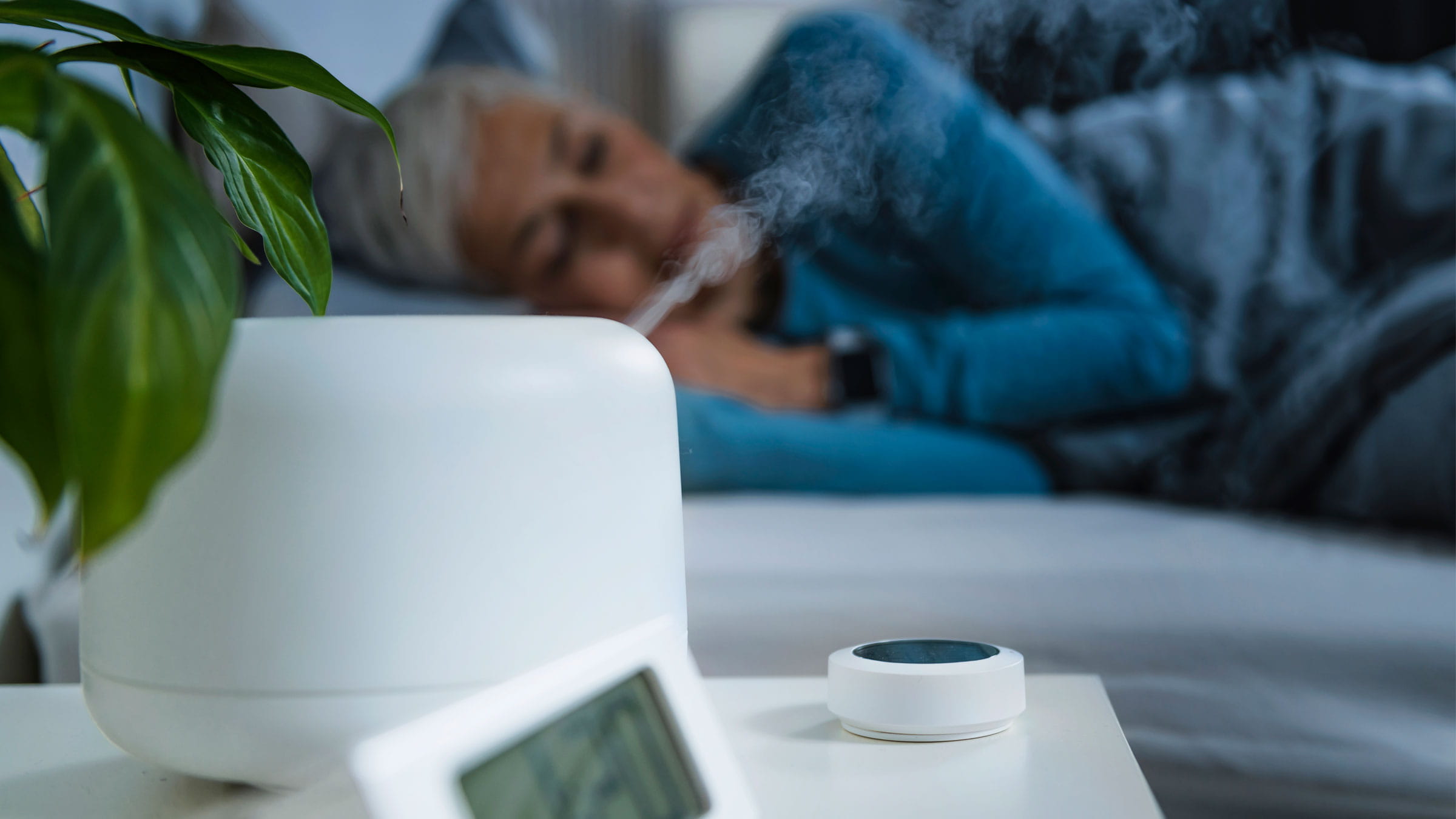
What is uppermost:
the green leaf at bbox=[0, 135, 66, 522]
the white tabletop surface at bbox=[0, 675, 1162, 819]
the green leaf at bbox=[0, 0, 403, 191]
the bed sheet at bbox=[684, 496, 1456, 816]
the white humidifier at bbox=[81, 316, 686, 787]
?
A: the green leaf at bbox=[0, 0, 403, 191]

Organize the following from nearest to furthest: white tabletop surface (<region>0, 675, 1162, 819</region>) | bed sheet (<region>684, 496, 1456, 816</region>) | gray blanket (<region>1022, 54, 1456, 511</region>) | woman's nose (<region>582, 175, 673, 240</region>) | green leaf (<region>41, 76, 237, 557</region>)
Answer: green leaf (<region>41, 76, 237, 557</region>), white tabletop surface (<region>0, 675, 1162, 819</region>), bed sheet (<region>684, 496, 1456, 816</region>), gray blanket (<region>1022, 54, 1456, 511</region>), woman's nose (<region>582, 175, 673, 240</region>)

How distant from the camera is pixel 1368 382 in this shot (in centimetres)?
105

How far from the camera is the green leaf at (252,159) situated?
0.34 metres

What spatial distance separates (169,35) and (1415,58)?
144 cm

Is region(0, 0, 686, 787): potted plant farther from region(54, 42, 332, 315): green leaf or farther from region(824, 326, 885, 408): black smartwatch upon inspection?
region(824, 326, 885, 408): black smartwatch

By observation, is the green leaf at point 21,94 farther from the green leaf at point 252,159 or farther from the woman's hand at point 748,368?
the woman's hand at point 748,368

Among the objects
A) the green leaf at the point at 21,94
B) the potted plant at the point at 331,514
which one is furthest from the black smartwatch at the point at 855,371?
the green leaf at the point at 21,94

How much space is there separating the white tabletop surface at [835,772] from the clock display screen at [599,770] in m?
0.09

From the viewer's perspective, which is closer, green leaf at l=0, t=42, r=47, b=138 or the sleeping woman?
green leaf at l=0, t=42, r=47, b=138

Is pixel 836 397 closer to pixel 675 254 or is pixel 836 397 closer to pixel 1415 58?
pixel 675 254

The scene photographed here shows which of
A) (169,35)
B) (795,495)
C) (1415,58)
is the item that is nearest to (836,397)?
(795,495)

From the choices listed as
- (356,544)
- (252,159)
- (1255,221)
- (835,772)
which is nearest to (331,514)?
(356,544)

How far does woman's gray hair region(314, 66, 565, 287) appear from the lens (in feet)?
4.46

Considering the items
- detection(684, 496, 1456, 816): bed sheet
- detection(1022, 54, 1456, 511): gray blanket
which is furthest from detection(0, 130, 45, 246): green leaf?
detection(1022, 54, 1456, 511): gray blanket
